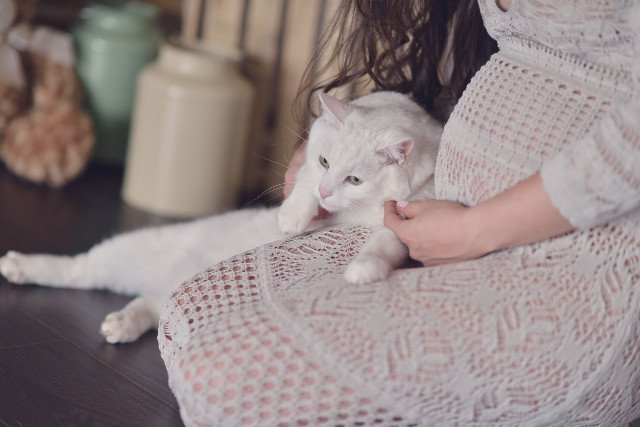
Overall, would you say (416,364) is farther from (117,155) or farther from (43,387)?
(117,155)

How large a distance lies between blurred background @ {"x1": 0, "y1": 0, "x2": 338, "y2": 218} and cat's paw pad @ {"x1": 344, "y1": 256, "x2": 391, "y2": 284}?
1126 millimetres

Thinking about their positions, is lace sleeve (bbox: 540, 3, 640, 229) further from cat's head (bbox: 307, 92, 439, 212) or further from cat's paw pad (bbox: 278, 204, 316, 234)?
cat's paw pad (bbox: 278, 204, 316, 234)

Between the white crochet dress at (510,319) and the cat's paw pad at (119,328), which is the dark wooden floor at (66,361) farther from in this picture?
the white crochet dress at (510,319)

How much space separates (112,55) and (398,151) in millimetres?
1526

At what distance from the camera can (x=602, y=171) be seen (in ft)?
3.04

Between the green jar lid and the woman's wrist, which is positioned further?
the green jar lid

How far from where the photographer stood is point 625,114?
0.92 m

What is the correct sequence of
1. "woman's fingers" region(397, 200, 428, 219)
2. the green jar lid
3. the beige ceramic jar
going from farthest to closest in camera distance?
the green jar lid < the beige ceramic jar < "woman's fingers" region(397, 200, 428, 219)

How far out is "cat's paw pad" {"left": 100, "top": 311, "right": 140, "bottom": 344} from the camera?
4.68 ft

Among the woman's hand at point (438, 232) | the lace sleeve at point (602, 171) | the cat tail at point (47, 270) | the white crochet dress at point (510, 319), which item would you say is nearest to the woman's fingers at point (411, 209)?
the woman's hand at point (438, 232)

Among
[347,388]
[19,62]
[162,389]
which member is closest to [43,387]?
[162,389]

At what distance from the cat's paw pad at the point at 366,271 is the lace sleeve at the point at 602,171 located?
0.80 ft

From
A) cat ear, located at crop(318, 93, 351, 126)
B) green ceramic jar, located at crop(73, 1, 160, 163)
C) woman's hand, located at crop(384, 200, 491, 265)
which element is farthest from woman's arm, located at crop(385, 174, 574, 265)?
green ceramic jar, located at crop(73, 1, 160, 163)

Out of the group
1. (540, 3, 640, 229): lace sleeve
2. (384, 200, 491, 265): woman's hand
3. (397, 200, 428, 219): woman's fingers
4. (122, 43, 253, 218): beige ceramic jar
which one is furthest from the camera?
(122, 43, 253, 218): beige ceramic jar
